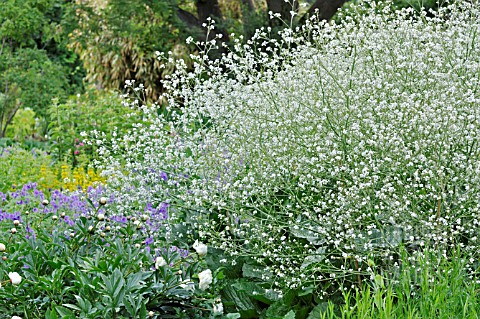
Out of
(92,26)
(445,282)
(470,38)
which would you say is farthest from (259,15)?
(445,282)

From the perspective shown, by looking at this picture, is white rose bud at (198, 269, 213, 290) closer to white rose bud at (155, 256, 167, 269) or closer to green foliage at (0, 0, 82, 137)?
white rose bud at (155, 256, 167, 269)

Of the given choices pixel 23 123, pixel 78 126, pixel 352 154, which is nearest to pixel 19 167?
pixel 78 126

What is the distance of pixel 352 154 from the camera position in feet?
11.9

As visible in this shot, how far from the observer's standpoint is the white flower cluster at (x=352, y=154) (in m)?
3.47

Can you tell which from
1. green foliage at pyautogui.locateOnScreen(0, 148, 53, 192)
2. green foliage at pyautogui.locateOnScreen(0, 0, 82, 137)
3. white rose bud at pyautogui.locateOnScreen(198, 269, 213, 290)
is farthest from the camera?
green foliage at pyautogui.locateOnScreen(0, 0, 82, 137)

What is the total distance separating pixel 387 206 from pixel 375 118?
0.55m

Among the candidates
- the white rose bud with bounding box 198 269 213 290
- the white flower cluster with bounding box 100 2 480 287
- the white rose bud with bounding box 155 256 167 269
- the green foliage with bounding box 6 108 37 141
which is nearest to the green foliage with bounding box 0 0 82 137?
the green foliage with bounding box 6 108 37 141

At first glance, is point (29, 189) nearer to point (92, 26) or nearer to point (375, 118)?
point (375, 118)

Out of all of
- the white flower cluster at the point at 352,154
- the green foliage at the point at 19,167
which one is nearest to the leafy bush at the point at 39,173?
the green foliage at the point at 19,167

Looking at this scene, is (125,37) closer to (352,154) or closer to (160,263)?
(352,154)

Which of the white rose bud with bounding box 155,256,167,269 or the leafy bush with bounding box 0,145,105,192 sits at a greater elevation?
the white rose bud with bounding box 155,256,167,269

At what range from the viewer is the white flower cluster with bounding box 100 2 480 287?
11.4ft

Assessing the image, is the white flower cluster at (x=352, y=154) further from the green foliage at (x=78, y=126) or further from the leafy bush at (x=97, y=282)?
the green foliage at (x=78, y=126)

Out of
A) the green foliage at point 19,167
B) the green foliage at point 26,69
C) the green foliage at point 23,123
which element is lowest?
the green foliage at point 23,123
